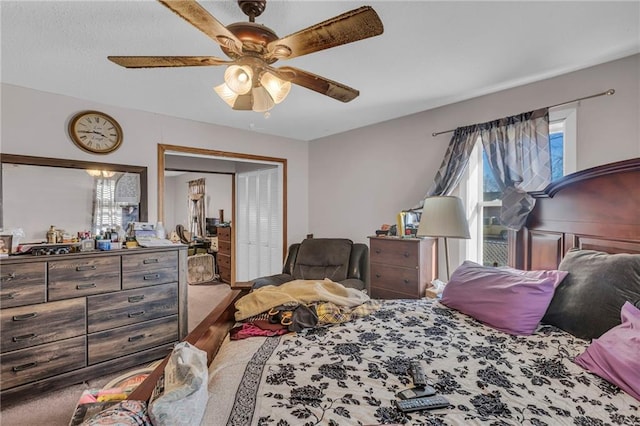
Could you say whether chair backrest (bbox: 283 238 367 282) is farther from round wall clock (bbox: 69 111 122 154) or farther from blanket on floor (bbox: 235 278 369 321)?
round wall clock (bbox: 69 111 122 154)

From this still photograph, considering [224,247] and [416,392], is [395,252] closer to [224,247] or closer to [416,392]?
[416,392]

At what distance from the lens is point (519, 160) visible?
2.56m

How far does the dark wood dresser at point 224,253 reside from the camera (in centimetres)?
581

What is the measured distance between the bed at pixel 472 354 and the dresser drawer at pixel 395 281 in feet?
2.02

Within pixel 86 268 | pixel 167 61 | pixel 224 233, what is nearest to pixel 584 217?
pixel 167 61

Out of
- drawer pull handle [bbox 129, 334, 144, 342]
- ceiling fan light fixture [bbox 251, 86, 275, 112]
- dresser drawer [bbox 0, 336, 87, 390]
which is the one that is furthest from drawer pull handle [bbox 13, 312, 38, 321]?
ceiling fan light fixture [bbox 251, 86, 275, 112]

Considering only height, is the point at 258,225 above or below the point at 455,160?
below

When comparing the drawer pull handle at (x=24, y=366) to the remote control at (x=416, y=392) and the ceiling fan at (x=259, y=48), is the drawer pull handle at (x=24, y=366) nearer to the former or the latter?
the ceiling fan at (x=259, y=48)

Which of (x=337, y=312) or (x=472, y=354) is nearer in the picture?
(x=472, y=354)

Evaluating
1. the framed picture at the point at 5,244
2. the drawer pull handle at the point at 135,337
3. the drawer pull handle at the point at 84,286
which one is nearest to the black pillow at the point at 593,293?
the drawer pull handle at the point at 135,337

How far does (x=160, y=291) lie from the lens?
2.98 m

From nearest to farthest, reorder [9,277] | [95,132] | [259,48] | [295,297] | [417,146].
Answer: [259,48]
[295,297]
[9,277]
[95,132]
[417,146]

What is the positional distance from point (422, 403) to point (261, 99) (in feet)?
5.41

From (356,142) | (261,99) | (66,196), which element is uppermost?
(356,142)
